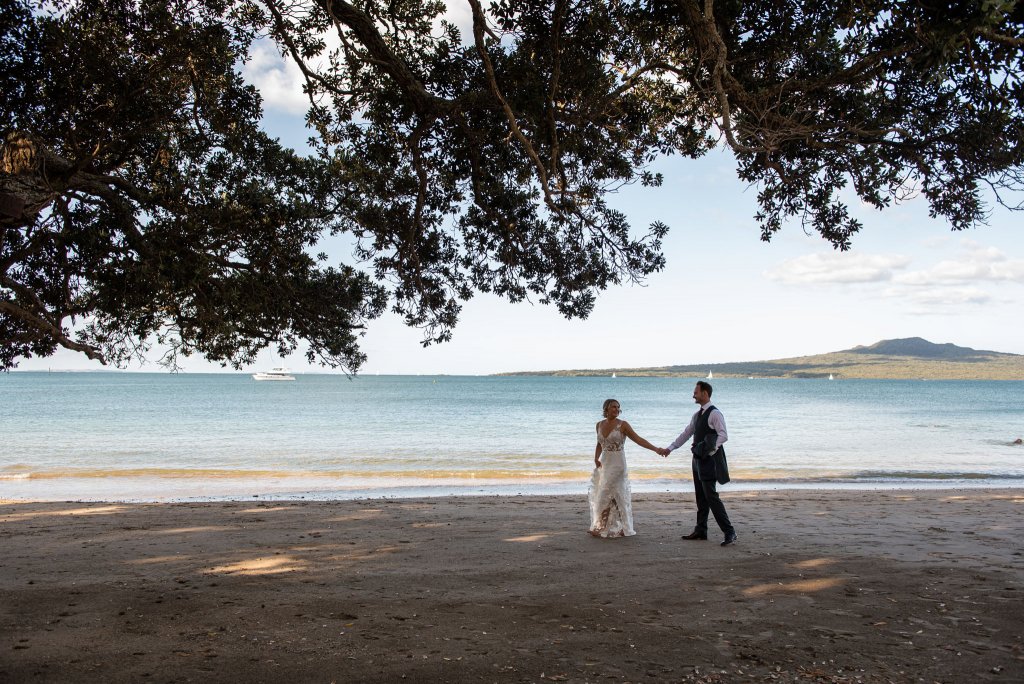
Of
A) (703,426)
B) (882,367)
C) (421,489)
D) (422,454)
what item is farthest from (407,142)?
(882,367)

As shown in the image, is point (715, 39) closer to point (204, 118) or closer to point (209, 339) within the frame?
point (204, 118)

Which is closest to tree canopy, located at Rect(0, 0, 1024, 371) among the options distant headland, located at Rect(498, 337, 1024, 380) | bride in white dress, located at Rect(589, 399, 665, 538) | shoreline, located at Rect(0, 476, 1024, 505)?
bride in white dress, located at Rect(589, 399, 665, 538)

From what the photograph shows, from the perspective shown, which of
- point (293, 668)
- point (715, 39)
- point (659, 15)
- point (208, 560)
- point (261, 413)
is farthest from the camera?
point (261, 413)

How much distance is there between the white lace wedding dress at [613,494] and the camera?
9352mm

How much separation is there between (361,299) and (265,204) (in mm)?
1465

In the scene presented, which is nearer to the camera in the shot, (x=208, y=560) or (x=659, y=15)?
(x=659, y=15)

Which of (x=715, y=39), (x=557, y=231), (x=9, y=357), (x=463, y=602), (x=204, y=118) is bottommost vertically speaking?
(x=463, y=602)

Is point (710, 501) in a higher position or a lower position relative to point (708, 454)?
lower

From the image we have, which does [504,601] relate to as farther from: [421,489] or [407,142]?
[421,489]

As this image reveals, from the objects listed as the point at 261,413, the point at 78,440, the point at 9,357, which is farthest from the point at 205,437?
the point at 9,357

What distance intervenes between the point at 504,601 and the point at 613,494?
3403 mm

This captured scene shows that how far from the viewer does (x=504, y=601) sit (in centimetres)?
625

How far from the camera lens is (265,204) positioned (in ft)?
25.7

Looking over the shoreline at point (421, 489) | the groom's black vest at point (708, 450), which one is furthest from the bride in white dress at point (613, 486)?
the shoreline at point (421, 489)
